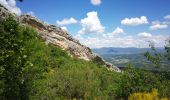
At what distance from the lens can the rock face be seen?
44594 mm

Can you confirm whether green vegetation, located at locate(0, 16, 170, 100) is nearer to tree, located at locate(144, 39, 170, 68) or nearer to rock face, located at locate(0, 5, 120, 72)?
A: tree, located at locate(144, 39, 170, 68)

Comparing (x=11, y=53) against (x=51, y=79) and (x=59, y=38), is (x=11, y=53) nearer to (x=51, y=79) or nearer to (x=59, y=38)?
(x=51, y=79)

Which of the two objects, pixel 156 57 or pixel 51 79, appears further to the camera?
pixel 156 57

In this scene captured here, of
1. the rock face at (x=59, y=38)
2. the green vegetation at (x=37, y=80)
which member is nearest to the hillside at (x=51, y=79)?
the green vegetation at (x=37, y=80)

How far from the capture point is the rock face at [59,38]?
146 feet

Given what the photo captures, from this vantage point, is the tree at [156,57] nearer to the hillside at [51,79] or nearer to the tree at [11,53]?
the hillside at [51,79]

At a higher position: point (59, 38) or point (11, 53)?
point (59, 38)

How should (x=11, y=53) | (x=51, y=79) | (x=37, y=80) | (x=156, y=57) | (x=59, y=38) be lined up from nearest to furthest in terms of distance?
1. (x=11, y=53)
2. (x=37, y=80)
3. (x=51, y=79)
4. (x=156, y=57)
5. (x=59, y=38)

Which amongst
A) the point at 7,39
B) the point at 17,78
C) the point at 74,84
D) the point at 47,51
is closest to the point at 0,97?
the point at 17,78

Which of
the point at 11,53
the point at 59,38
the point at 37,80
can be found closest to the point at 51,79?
the point at 37,80

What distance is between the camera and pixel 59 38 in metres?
46.8

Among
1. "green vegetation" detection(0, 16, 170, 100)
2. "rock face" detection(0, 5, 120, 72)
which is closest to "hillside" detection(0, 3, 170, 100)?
"green vegetation" detection(0, 16, 170, 100)

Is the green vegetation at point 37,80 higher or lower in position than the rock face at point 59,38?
lower

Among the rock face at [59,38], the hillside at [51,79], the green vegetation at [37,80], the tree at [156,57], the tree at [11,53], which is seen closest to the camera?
the tree at [11,53]
